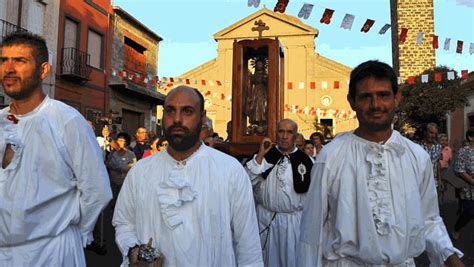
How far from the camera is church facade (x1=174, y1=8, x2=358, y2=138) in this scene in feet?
104

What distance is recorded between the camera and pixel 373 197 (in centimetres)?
244

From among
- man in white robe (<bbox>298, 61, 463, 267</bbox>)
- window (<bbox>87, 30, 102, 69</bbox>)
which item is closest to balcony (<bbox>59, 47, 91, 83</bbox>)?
window (<bbox>87, 30, 102, 69</bbox>)

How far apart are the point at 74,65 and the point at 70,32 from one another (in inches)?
56.5

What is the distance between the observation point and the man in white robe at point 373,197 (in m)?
2.37

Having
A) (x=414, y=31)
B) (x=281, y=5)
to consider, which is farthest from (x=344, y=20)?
(x=414, y=31)

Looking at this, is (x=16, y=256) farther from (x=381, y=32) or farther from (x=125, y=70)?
(x=125, y=70)

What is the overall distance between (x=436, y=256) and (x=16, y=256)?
91.9 inches

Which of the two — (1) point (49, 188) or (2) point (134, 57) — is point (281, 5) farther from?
(2) point (134, 57)

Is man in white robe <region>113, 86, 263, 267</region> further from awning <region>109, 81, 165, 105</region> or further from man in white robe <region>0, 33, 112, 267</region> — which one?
awning <region>109, 81, 165, 105</region>

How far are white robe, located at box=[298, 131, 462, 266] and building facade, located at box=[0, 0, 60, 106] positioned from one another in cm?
1343

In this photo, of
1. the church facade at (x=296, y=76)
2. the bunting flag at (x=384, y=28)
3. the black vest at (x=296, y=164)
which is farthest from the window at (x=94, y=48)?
the black vest at (x=296, y=164)

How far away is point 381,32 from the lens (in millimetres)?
12961

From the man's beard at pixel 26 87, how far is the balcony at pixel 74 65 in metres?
14.8

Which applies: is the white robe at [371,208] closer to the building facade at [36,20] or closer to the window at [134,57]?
the building facade at [36,20]
